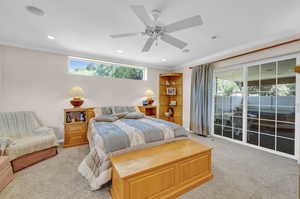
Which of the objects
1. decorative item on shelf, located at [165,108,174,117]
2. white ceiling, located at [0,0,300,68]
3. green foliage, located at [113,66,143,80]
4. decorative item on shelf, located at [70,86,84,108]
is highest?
white ceiling, located at [0,0,300,68]

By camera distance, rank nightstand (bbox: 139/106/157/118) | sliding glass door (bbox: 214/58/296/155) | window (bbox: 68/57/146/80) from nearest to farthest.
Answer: sliding glass door (bbox: 214/58/296/155) < window (bbox: 68/57/146/80) < nightstand (bbox: 139/106/157/118)

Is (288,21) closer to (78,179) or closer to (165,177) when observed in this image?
(165,177)

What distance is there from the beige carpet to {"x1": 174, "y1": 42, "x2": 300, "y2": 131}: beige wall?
7.19 feet

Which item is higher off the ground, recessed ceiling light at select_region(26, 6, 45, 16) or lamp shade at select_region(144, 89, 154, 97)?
recessed ceiling light at select_region(26, 6, 45, 16)

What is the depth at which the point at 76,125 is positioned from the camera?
3371mm

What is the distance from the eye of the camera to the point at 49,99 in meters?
3.41

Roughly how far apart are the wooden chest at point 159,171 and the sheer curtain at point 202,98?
2.08 m

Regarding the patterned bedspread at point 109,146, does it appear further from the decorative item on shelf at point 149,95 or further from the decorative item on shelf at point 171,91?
the decorative item on shelf at point 171,91

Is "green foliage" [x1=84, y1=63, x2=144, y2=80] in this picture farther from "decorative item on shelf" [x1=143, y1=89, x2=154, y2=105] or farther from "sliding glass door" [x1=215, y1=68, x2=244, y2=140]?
"sliding glass door" [x1=215, y1=68, x2=244, y2=140]

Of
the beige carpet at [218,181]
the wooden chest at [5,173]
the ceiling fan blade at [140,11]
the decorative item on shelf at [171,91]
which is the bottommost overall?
the beige carpet at [218,181]

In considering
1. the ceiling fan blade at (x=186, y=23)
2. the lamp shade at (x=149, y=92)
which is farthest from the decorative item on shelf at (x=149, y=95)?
the ceiling fan blade at (x=186, y=23)

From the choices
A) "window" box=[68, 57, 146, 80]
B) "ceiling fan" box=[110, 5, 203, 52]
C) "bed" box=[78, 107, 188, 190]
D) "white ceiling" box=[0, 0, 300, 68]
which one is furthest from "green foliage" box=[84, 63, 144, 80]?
"bed" box=[78, 107, 188, 190]

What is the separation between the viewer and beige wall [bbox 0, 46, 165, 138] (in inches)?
120

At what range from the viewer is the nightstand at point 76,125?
3.27 metres
